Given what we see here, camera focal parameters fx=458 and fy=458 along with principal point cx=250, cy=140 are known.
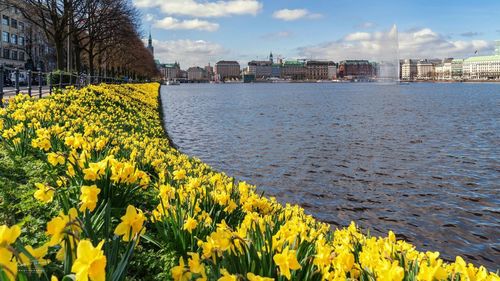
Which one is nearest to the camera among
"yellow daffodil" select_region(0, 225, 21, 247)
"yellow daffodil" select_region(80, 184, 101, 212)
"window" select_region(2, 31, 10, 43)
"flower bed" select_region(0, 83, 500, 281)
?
"yellow daffodil" select_region(0, 225, 21, 247)

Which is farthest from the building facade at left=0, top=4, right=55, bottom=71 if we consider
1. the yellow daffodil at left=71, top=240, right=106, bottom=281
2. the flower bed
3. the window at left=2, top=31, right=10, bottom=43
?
the yellow daffodil at left=71, top=240, right=106, bottom=281

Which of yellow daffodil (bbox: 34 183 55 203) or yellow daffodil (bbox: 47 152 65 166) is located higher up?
yellow daffodil (bbox: 47 152 65 166)

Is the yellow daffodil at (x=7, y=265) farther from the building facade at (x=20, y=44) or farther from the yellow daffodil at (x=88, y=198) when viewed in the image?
the building facade at (x=20, y=44)

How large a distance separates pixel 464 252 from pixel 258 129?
2219 centimetres

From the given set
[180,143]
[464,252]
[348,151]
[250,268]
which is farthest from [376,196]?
[180,143]

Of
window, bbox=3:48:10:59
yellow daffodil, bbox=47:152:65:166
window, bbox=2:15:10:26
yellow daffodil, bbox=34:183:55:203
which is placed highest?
window, bbox=2:15:10:26

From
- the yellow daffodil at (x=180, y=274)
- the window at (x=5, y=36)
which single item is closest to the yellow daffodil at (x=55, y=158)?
the yellow daffodil at (x=180, y=274)

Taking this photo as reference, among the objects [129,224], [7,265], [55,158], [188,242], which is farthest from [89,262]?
[55,158]

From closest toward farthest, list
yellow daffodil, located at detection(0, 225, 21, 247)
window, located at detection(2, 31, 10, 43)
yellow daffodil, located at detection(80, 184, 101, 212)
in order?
1. yellow daffodil, located at detection(0, 225, 21, 247)
2. yellow daffodil, located at detection(80, 184, 101, 212)
3. window, located at detection(2, 31, 10, 43)

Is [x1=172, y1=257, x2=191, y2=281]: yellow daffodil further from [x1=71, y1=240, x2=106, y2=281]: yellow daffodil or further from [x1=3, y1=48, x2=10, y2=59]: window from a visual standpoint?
[x1=3, y1=48, x2=10, y2=59]: window

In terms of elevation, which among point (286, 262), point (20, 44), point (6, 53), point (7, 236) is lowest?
point (286, 262)

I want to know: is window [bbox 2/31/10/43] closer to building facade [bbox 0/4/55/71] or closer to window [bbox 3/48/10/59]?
building facade [bbox 0/4/55/71]

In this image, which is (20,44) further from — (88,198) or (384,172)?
(88,198)

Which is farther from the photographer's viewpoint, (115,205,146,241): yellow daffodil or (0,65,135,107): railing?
(0,65,135,107): railing
